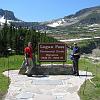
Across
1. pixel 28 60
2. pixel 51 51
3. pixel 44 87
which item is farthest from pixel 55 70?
pixel 44 87

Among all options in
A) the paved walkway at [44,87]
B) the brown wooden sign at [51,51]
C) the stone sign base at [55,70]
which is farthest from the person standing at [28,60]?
the brown wooden sign at [51,51]

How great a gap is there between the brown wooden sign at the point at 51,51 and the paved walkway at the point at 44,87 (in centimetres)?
186

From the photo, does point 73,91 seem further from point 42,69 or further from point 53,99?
point 42,69

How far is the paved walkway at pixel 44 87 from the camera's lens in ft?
50.0

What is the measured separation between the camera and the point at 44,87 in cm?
1742

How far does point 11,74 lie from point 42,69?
191 cm

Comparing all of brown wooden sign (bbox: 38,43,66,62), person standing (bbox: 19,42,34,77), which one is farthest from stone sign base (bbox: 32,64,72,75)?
person standing (bbox: 19,42,34,77)

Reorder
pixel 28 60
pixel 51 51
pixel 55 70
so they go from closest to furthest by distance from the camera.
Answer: pixel 28 60
pixel 55 70
pixel 51 51

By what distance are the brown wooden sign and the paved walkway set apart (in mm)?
1860

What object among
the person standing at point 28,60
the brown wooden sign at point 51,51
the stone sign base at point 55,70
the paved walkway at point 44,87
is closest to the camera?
the paved walkway at point 44,87

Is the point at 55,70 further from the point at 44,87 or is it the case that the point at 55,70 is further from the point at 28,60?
the point at 44,87

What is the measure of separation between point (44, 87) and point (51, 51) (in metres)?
6.04

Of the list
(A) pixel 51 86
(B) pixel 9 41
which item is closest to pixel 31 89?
(A) pixel 51 86

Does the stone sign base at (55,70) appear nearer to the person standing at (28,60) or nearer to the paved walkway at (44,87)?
the paved walkway at (44,87)
